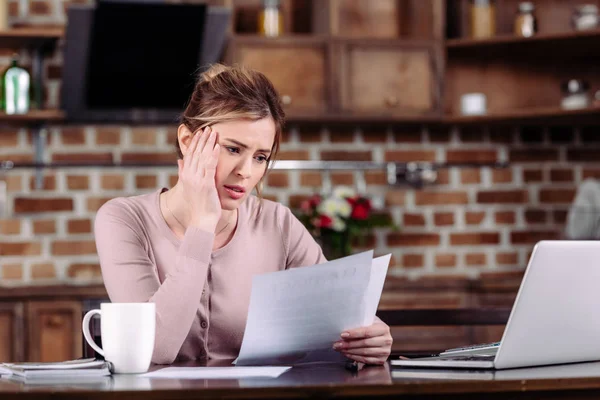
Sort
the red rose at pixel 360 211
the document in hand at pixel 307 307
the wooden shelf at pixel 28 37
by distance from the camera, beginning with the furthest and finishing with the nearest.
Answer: the red rose at pixel 360 211, the wooden shelf at pixel 28 37, the document in hand at pixel 307 307

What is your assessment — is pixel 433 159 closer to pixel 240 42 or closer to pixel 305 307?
pixel 240 42

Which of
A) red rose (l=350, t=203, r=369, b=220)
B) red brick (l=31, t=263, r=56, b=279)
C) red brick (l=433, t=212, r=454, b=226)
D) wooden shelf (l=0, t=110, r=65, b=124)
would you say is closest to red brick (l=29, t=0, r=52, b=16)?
wooden shelf (l=0, t=110, r=65, b=124)

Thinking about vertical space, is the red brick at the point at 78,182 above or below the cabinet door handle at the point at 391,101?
below

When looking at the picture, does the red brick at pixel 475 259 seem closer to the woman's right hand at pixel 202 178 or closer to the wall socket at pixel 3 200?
the wall socket at pixel 3 200

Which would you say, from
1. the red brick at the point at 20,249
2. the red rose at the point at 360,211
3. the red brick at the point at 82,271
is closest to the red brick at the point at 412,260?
the red rose at the point at 360,211

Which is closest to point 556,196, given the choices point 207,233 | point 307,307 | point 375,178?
point 375,178

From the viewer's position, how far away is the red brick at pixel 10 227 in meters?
3.54

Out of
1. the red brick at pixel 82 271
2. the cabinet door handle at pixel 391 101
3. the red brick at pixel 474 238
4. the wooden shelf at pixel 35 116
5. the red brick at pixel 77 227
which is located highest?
the cabinet door handle at pixel 391 101

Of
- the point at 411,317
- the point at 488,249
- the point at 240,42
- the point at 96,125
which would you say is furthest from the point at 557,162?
the point at 411,317

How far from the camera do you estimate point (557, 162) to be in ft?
12.9

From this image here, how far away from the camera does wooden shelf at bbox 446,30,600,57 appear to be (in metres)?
3.55

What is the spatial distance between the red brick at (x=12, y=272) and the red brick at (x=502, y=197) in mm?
1902

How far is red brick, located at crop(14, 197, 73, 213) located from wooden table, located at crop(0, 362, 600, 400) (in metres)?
2.54

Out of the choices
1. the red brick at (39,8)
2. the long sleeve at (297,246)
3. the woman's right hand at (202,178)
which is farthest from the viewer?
the red brick at (39,8)
